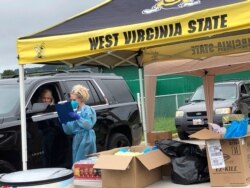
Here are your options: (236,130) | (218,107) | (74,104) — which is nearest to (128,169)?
(236,130)

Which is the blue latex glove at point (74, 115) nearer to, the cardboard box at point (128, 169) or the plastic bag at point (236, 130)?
the cardboard box at point (128, 169)

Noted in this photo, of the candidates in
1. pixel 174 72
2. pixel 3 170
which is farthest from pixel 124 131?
pixel 3 170

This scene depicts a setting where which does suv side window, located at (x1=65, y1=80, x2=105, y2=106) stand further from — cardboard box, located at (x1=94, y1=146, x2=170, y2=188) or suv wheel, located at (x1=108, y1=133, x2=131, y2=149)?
cardboard box, located at (x1=94, y1=146, x2=170, y2=188)

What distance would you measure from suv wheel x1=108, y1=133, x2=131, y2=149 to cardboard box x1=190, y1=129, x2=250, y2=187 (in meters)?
3.67

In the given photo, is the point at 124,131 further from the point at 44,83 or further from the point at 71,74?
the point at 44,83

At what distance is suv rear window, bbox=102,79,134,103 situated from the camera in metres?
9.27

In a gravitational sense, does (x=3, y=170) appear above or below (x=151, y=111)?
below

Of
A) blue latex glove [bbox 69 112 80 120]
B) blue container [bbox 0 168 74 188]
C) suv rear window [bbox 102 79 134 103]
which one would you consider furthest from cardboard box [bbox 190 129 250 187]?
suv rear window [bbox 102 79 134 103]

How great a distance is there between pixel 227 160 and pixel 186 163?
0.50 meters

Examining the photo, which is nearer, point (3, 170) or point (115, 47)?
point (115, 47)

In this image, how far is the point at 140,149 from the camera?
6.02m

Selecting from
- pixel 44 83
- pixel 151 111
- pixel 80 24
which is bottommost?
pixel 151 111

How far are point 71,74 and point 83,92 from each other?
203 cm

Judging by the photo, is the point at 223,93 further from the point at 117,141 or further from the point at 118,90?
the point at 117,141
